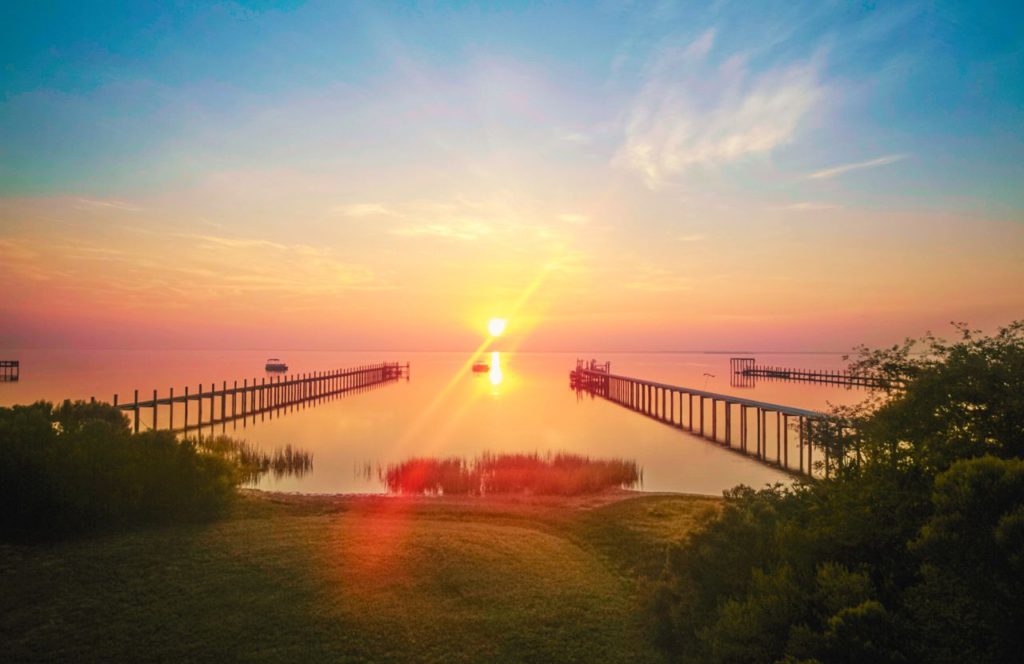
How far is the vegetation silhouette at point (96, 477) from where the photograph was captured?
36.3ft

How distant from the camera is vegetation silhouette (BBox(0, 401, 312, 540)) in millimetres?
11062

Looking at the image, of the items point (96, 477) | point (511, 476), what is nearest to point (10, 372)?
point (511, 476)

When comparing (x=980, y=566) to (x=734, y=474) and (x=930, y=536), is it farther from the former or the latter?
(x=734, y=474)

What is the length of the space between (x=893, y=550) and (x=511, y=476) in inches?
700

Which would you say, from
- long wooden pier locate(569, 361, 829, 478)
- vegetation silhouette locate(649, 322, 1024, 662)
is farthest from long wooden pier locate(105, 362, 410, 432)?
long wooden pier locate(569, 361, 829, 478)

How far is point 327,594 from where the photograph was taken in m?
8.43

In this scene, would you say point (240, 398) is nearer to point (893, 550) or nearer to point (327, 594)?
point (327, 594)

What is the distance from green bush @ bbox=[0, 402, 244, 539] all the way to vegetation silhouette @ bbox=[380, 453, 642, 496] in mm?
9645

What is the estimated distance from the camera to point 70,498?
436 inches

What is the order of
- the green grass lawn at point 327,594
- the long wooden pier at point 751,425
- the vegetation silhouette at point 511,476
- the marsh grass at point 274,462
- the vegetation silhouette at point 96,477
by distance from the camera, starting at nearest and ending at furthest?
the green grass lawn at point 327,594 → the vegetation silhouette at point 96,477 → the vegetation silhouette at point 511,476 → the marsh grass at point 274,462 → the long wooden pier at point 751,425

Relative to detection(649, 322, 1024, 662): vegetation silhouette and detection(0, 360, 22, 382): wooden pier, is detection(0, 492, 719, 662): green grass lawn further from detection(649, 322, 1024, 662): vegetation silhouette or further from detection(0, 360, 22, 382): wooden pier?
detection(0, 360, 22, 382): wooden pier

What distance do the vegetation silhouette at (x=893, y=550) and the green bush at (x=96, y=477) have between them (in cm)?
993

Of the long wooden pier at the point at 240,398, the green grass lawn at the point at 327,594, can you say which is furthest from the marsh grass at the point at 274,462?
the green grass lawn at the point at 327,594

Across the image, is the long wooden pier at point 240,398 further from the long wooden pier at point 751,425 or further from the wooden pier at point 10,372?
the wooden pier at point 10,372
